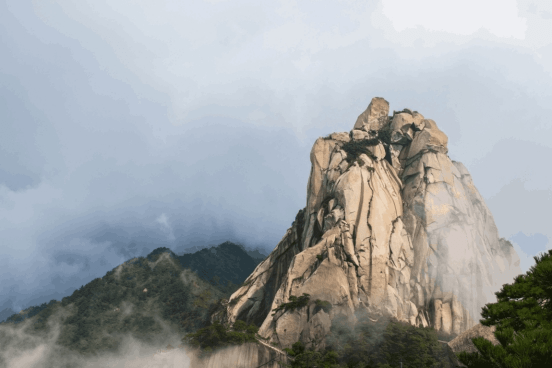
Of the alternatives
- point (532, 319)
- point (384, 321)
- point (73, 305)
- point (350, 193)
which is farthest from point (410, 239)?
point (73, 305)

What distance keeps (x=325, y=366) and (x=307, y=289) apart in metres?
16.0

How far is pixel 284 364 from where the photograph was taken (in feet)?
129

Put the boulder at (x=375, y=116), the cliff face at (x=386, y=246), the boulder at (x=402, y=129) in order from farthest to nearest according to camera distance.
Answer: the boulder at (x=375, y=116)
the boulder at (x=402, y=129)
the cliff face at (x=386, y=246)

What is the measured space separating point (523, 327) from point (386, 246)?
118 ft

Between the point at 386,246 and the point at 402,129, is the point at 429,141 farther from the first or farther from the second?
the point at 386,246

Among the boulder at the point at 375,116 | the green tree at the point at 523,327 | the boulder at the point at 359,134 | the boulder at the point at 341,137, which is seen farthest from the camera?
the boulder at the point at 375,116

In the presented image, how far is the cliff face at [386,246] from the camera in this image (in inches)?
1812

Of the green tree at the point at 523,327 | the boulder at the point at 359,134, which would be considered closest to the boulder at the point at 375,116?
the boulder at the point at 359,134

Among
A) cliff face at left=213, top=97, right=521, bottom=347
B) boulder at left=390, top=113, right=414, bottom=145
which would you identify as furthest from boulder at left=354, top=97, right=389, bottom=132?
boulder at left=390, top=113, right=414, bottom=145

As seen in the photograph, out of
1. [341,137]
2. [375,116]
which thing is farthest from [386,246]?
[375,116]

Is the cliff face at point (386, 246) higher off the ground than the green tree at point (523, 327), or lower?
higher

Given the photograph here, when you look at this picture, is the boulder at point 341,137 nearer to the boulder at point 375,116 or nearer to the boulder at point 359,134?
the boulder at point 359,134

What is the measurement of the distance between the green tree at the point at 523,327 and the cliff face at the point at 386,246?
30015 millimetres

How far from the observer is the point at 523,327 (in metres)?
14.2
